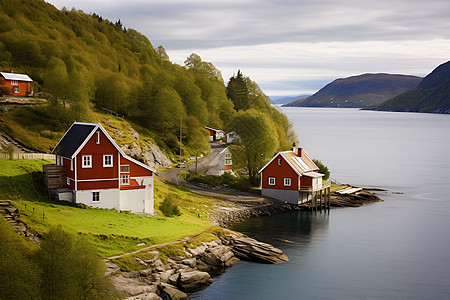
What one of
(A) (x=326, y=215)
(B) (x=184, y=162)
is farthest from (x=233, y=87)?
(A) (x=326, y=215)

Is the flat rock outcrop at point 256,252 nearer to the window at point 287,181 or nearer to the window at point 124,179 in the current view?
the window at point 124,179

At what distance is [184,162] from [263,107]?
5292 cm

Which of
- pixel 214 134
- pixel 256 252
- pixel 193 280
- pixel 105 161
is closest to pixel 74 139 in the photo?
pixel 105 161

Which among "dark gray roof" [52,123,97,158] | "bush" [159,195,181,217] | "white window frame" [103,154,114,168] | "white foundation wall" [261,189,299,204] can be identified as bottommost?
"white foundation wall" [261,189,299,204]

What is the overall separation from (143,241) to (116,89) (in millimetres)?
68134

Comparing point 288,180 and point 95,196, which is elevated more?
point 95,196

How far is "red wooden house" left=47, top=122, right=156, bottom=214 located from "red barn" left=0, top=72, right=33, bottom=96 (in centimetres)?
4696

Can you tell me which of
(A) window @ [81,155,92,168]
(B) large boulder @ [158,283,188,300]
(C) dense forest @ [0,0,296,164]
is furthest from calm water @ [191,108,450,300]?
(C) dense forest @ [0,0,296,164]

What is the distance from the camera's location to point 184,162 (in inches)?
3686

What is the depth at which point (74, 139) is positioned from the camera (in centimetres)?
5041

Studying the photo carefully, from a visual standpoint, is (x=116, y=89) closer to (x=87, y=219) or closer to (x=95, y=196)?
(x=95, y=196)

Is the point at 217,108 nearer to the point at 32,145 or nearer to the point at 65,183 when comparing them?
the point at 32,145

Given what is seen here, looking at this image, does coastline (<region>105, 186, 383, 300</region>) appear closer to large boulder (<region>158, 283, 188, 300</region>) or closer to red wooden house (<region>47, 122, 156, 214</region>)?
large boulder (<region>158, 283, 188, 300</region>)

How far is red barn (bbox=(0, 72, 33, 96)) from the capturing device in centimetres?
9144
